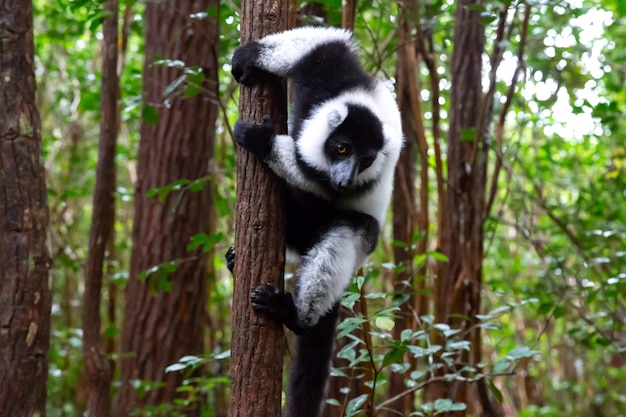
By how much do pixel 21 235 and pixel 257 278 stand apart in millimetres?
1708

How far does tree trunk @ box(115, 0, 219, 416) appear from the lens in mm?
6148

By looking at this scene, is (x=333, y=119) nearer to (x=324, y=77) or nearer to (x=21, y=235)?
(x=324, y=77)

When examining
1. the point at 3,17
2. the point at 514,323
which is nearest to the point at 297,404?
the point at 3,17

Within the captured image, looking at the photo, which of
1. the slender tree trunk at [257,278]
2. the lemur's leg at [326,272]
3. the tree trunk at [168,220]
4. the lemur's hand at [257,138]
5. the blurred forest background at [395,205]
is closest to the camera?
the slender tree trunk at [257,278]

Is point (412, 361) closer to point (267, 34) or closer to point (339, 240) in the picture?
point (339, 240)

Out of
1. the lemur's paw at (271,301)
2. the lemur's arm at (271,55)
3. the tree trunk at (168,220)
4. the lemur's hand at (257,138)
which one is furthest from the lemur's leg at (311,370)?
the tree trunk at (168,220)

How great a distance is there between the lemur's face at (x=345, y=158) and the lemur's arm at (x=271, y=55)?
479 mm

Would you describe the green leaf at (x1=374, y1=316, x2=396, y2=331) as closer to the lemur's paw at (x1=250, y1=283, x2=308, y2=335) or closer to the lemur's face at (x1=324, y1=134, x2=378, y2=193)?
the lemur's paw at (x1=250, y1=283, x2=308, y2=335)

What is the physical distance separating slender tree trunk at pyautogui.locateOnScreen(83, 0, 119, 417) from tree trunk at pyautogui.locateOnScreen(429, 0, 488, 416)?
2404 millimetres

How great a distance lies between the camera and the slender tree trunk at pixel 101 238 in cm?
454

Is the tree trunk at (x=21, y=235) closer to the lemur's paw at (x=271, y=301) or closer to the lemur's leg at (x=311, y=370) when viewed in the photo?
the lemur's leg at (x=311, y=370)

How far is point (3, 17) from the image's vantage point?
12.9 ft

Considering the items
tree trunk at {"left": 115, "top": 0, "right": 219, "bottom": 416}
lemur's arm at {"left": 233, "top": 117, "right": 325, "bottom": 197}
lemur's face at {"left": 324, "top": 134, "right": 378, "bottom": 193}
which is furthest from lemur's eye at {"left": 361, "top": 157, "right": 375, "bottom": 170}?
tree trunk at {"left": 115, "top": 0, "right": 219, "bottom": 416}

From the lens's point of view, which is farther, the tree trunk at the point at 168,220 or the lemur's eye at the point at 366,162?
the tree trunk at the point at 168,220
